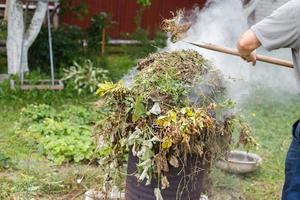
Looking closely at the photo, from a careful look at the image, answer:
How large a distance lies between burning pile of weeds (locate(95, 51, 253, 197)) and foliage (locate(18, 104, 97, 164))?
1.13 meters

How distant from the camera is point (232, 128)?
4.16 metres

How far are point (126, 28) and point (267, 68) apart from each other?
4.00m

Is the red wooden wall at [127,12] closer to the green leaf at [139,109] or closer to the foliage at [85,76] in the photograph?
the foliage at [85,76]

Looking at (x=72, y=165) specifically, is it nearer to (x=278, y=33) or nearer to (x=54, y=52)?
(x=278, y=33)

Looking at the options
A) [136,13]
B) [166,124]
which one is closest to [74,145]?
[166,124]

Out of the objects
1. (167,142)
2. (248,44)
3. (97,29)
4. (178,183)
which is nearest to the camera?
(248,44)

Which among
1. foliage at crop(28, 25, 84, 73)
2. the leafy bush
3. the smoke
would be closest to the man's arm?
the smoke

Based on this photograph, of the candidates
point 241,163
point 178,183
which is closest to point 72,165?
point 241,163

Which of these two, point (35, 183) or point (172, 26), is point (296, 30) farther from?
point (35, 183)

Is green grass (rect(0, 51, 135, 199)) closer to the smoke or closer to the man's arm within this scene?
the smoke

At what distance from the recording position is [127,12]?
12117 mm

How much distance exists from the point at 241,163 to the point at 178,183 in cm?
169

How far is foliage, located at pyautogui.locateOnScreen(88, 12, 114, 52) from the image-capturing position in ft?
33.0

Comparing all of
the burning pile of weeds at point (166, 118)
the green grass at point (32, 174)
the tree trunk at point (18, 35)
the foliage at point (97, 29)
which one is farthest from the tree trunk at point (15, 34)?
the burning pile of weeds at point (166, 118)
